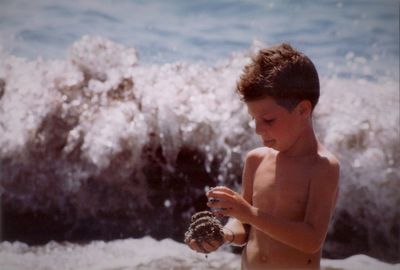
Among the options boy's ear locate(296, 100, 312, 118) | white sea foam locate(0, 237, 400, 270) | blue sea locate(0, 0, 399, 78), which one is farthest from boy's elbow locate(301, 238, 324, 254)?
blue sea locate(0, 0, 399, 78)

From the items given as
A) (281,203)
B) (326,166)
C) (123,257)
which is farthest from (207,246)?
(123,257)

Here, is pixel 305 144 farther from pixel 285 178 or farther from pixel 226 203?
pixel 226 203

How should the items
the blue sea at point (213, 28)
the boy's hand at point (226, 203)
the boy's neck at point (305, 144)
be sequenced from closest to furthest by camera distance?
the boy's hand at point (226, 203) → the boy's neck at point (305, 144) → the blue sea at point (213, 28)

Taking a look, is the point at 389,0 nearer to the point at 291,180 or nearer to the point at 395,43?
the point at 395,43

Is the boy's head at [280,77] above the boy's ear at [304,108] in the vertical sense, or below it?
above

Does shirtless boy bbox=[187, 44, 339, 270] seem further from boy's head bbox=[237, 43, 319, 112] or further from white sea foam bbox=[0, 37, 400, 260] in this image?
white sea foam bbox=[0, 37, 400, 260]

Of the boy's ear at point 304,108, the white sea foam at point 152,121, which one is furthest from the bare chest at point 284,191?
the white sea foam at point 152,121

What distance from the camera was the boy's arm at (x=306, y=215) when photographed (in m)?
0.92

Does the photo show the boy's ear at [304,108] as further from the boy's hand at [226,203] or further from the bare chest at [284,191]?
the boy's hand at [226,203]

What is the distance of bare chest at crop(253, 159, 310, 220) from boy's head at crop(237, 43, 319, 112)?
0.14 metres

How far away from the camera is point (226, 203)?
0.91 metres

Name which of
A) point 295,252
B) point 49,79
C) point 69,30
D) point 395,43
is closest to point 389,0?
point 395,43

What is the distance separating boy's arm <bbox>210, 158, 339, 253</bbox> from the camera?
0.92 metres

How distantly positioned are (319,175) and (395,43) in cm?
68
